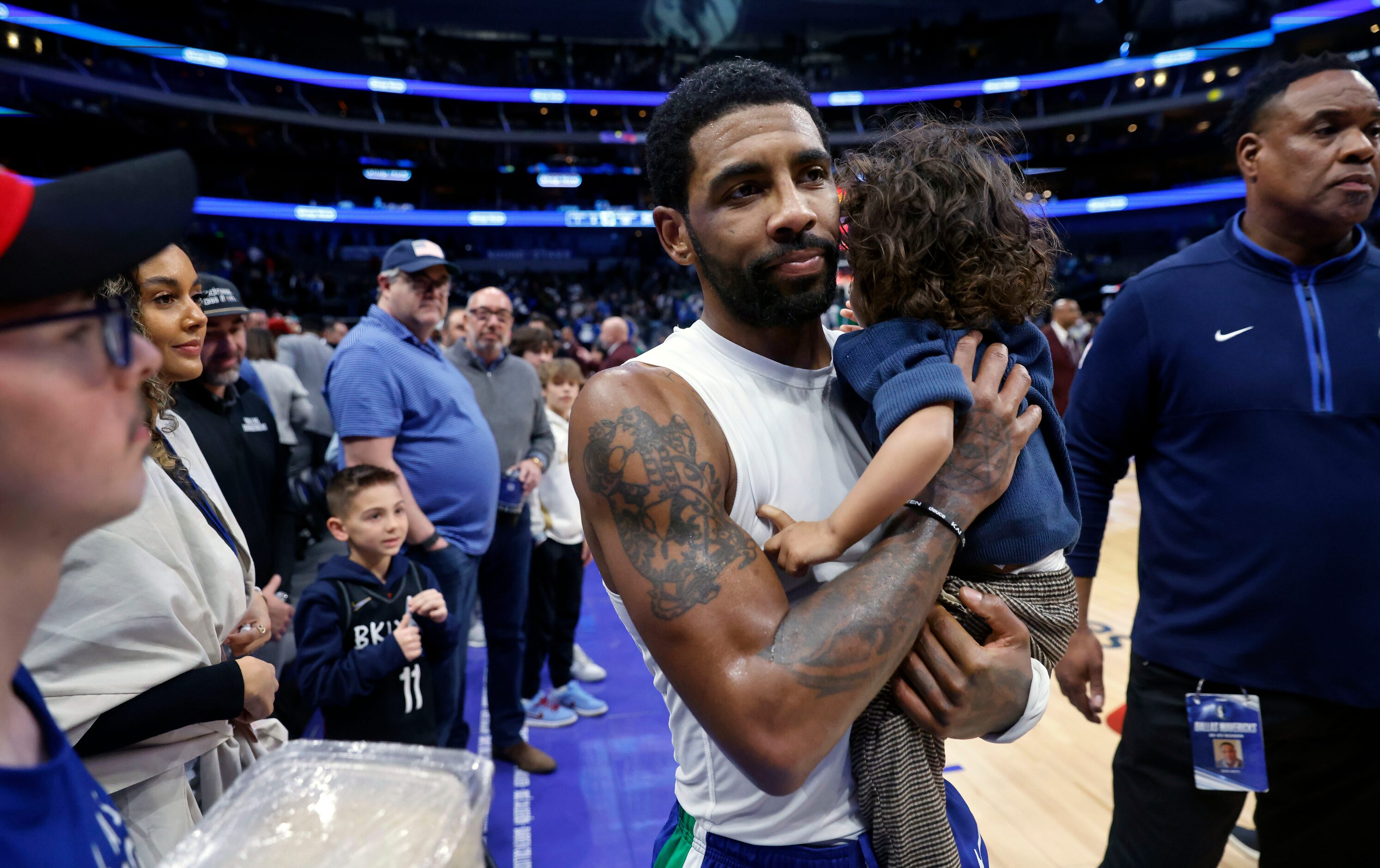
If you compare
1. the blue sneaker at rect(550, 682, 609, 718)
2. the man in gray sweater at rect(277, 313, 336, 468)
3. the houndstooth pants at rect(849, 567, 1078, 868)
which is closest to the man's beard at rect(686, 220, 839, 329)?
the houndstooth pants at rect(849, 567, 1078, 868)

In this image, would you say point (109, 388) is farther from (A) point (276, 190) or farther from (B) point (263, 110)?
(A) point (276, 190)

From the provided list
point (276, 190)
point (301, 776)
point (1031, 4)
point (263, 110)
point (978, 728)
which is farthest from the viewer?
point (1031, 4)

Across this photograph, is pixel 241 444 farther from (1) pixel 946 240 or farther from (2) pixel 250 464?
(1) pixel 946 240

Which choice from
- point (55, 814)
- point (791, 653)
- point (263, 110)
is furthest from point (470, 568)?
point (263, 110)

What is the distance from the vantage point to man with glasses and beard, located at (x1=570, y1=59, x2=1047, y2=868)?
106 centimetres

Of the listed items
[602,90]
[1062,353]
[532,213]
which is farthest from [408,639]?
[602,90]

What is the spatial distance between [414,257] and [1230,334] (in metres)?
2.82

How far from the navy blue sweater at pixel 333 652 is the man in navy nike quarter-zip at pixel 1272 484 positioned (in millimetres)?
Result: 2156

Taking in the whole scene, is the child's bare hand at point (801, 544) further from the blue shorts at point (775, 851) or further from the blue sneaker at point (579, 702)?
the blue sneaker at point (579, 702)

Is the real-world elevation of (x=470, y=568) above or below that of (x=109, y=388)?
below

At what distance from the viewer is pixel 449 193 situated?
25594mm

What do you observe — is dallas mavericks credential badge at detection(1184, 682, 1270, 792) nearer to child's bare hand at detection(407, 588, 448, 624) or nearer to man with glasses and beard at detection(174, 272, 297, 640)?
child's bare hand at detection(407, 588, 448, 624)

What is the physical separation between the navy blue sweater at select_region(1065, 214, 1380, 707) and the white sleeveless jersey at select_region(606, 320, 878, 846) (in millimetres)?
1113

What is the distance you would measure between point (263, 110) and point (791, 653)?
79.5 ft
